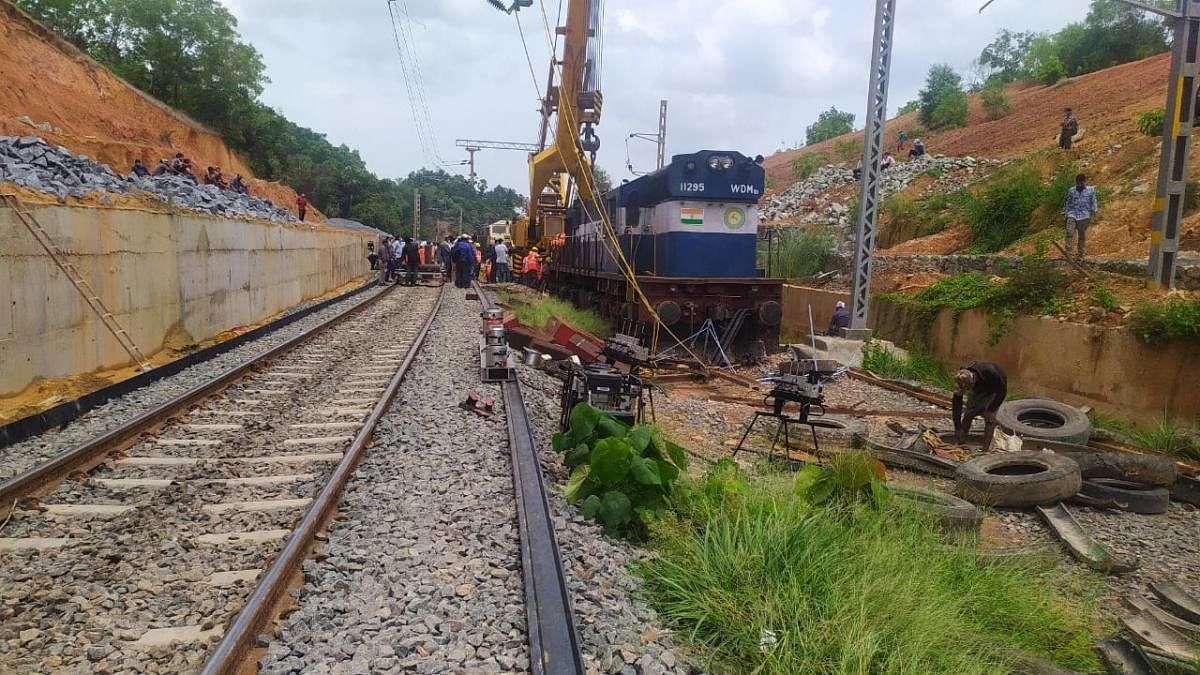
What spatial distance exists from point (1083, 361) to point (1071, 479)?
17.1ft

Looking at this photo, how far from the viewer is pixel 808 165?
1810 inches

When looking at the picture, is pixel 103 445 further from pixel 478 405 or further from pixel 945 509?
pixel 945 509

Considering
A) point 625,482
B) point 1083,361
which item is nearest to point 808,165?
point 1083,361

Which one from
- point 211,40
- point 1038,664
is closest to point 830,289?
point 1038,664

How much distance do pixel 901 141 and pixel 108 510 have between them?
3881 centimetres

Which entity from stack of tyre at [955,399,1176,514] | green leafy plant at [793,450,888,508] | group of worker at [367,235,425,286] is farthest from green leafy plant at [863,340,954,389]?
group of worker at [367,235,425,286]

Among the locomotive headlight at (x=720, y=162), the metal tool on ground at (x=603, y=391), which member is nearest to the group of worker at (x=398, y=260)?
the locomotive headlight at (x=720, y=162)

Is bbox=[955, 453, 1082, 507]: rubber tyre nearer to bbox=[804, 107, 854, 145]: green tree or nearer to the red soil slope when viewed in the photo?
the red soil slope

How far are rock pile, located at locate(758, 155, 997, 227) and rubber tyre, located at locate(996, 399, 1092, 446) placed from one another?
17.3m

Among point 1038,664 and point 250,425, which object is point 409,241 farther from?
point 1038,664

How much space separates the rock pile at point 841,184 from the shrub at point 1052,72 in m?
13.9

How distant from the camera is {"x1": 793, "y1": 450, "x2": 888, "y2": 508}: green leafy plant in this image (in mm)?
5566

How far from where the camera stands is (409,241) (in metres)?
30.9

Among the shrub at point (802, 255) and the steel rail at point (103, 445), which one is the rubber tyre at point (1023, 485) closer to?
the steel rail at point (103, 445)
